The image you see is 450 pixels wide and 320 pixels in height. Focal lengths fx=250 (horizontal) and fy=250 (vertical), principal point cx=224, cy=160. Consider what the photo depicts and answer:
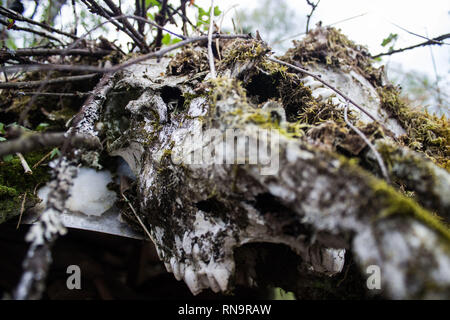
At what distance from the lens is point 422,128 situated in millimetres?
2123

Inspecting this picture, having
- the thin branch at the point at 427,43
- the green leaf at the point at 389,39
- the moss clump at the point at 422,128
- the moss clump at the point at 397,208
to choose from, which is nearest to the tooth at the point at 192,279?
the moss clump at the point at 397,208

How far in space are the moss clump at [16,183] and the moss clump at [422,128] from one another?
9.56ft

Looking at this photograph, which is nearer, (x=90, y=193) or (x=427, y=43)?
(x=90, y=193)

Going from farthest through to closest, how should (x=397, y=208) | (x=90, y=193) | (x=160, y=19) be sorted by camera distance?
(x=160, y=19) < (x=90, y=193) < (x=397, y=208)

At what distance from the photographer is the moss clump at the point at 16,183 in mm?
1711

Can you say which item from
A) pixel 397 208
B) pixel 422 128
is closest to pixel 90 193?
pixel 397 208

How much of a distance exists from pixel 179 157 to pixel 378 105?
6.43 ft

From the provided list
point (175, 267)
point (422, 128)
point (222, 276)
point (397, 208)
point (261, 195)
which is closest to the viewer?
point (397, 208)

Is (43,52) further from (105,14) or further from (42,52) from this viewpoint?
(105,14)

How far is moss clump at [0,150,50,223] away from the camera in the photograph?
1711 millimetres

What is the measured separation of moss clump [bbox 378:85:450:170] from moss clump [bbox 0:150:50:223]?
291 centimetres

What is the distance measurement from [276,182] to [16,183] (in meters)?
1.97

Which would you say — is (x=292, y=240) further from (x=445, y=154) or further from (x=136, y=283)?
(x=136, y=283)

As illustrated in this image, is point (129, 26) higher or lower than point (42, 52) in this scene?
higher
